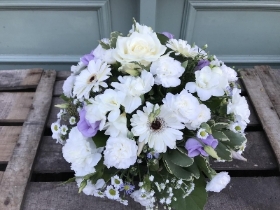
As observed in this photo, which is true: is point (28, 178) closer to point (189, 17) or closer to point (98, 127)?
A: point (98, 127)

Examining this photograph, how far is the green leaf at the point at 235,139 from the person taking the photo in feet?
2.09

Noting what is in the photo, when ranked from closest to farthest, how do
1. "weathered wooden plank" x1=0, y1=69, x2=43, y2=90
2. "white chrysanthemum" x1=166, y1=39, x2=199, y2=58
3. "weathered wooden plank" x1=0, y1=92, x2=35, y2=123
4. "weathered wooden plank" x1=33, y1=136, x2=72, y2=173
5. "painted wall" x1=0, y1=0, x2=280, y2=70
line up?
1. "white chrysanthemum" x1=166, y1=39, x2=199, y2=58
2. "weathered wooden plank" x1=33, y1=136, x2=72, y2=173
3. "weathered wooden plank" x1=0, y1=92, x2=35, y2=123
4. "weathered wooden plank" x1=0, y1=69, x2=43, y2=90
5. "painted wall" x1=0, y1=0, x2=280, y2=70

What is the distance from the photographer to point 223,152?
0.62 metres

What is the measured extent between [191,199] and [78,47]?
859 millimetres

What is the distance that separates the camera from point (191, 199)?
25.6 inches

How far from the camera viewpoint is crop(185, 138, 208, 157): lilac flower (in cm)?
57

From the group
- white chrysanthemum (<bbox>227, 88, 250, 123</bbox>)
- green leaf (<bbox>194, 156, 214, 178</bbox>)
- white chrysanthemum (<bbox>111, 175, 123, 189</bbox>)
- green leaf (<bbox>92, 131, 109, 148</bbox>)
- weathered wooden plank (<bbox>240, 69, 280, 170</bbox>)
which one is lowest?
weathered wooden plank (<bbox>240, 69, 280, 170</bbox>)

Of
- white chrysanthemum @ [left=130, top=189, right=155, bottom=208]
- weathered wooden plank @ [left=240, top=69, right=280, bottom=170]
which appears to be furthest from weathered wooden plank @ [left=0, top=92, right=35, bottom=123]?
weathered wooden plank @ [left=240, top=69, right=280, bottom=170]

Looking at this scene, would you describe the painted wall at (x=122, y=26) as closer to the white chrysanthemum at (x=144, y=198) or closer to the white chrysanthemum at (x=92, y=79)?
the white chrysanthemum at (x=92, y=79)

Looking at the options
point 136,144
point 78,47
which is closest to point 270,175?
point 136,144

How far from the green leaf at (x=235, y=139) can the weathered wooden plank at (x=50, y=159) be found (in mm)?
422

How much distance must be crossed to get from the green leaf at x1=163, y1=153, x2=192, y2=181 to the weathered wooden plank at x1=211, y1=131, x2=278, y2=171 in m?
0.20

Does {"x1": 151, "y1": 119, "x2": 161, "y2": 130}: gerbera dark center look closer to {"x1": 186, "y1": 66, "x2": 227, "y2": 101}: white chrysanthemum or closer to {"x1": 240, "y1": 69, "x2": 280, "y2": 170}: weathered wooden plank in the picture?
{"x1": 186, "y1": 66, "x2": 227, "y2": 101}: white chrysanthemum

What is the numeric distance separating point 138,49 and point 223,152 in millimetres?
287
